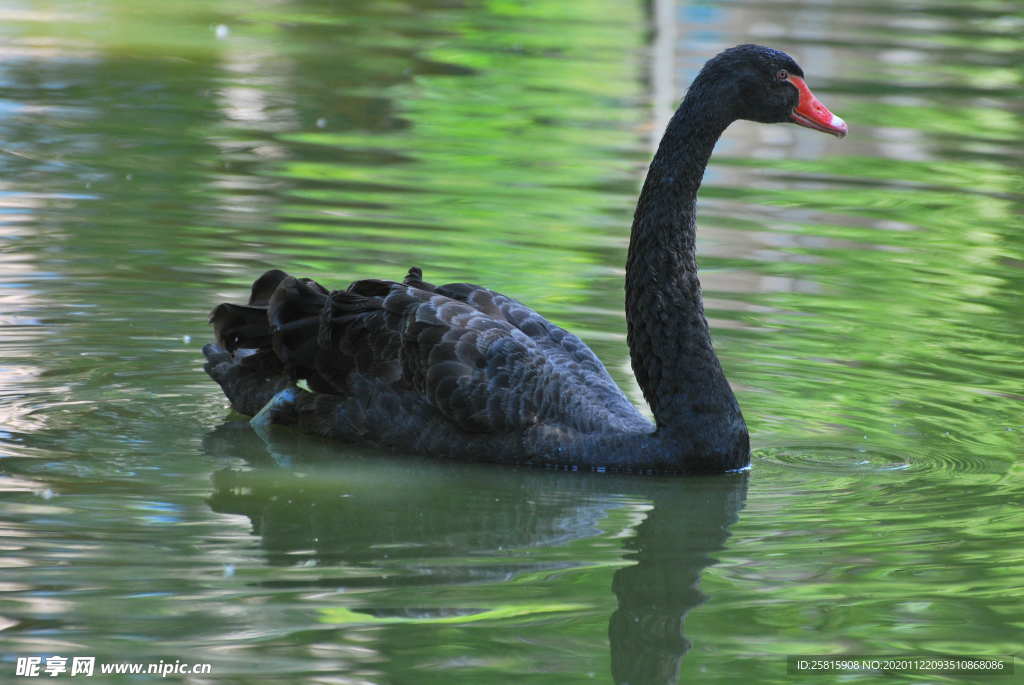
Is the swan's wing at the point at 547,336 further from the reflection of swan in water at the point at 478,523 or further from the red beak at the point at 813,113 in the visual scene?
the red beak at the point at 813,113

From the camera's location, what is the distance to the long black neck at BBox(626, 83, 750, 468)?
→ 20.9ft

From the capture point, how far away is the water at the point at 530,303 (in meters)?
4.61

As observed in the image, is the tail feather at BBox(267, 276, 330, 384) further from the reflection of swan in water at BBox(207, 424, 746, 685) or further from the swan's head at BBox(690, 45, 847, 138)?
the swan's head at BBox(690, 45, 847, 138)

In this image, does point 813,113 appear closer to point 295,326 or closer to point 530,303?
point 295,326

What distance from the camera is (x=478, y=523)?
5.70m

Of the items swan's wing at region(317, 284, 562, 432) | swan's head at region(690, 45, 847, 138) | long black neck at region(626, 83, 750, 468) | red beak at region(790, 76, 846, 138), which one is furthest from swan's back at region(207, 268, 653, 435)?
red beak at region(790, 76, 846, 138)

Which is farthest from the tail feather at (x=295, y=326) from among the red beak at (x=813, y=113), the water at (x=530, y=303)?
the red beak at (x=813, y=113)

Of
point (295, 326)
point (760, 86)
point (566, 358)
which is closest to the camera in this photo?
point (760, 86)

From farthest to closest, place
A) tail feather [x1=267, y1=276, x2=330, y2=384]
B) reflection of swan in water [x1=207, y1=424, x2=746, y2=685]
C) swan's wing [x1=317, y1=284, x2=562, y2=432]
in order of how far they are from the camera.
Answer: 1. tail feather [x1=267, y1=276, x2=330, y2=384]
2. swan's wing [x1=317, y1=284, x2=562, y2=432]
3. reflection of swan in water [x1=207, y1=424, x2=746, y2=685]

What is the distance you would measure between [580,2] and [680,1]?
2.09 meters

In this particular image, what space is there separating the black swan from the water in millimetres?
178

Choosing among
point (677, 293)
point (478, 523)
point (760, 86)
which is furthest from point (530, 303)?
point (478, 523)

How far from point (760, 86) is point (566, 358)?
60.7 inches

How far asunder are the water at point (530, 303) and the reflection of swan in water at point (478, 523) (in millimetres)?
20
